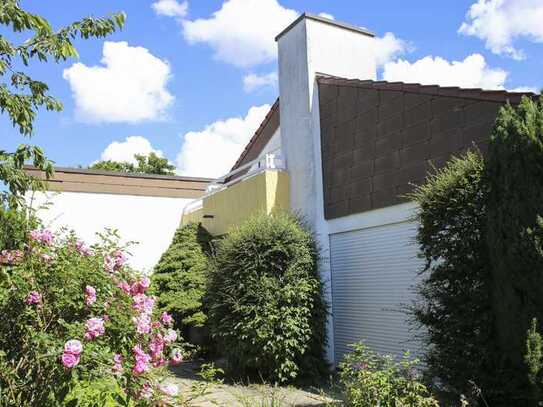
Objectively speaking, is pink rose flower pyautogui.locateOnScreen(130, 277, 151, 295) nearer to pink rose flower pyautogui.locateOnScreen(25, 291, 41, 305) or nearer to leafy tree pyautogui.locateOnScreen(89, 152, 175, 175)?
pink rose flower pyautogui.locateOnScreen(25, 291, 41, 305)

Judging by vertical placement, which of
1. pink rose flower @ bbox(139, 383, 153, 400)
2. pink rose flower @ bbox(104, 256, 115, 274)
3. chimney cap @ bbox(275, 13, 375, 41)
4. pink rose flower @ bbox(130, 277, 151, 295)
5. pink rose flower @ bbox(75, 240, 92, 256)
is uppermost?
chimney cap @ bbox(275, 13, 375, 41)

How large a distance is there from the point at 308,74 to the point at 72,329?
27.2 ft

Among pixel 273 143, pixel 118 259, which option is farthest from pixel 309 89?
pixel 118 259

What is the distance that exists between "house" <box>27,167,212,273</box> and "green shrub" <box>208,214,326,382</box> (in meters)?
5.10

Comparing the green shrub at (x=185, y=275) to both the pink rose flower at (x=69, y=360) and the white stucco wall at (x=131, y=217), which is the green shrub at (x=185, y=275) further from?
the pink rose flower at (x=69, y=360)

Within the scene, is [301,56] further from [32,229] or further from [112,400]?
[112,400]

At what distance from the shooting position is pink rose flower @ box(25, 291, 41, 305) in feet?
13.1

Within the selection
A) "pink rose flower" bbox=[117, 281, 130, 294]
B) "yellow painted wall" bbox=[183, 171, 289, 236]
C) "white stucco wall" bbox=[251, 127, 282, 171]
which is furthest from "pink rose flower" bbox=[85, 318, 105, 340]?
"white stucco wall" bbox=[251, 127, 282, 171]

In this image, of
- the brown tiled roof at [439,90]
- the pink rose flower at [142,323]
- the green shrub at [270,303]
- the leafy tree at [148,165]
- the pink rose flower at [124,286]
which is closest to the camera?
the pink rose flower at [142,323]

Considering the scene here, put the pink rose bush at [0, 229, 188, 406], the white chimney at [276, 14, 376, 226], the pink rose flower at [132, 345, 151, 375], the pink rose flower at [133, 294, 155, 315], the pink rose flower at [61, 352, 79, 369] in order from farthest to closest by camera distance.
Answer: the white chimney at [276, 14, 376, 226] < the pink rose flower at [133, 294, 155, 315] < the pink rose flower at [132, 345, 151, 375] < the pink rose bush at [0, 229, 188, 406] < the pink rose flower at [61, 352, 79, 369]

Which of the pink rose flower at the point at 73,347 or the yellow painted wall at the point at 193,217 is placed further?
the yellow painted wall at the point at 193,217

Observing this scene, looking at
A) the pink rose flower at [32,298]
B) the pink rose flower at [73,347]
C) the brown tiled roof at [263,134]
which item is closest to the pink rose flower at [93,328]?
the pink rose flower at [73,347]

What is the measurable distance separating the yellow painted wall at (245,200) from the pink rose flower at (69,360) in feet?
24.3

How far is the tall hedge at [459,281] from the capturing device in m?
5.54
